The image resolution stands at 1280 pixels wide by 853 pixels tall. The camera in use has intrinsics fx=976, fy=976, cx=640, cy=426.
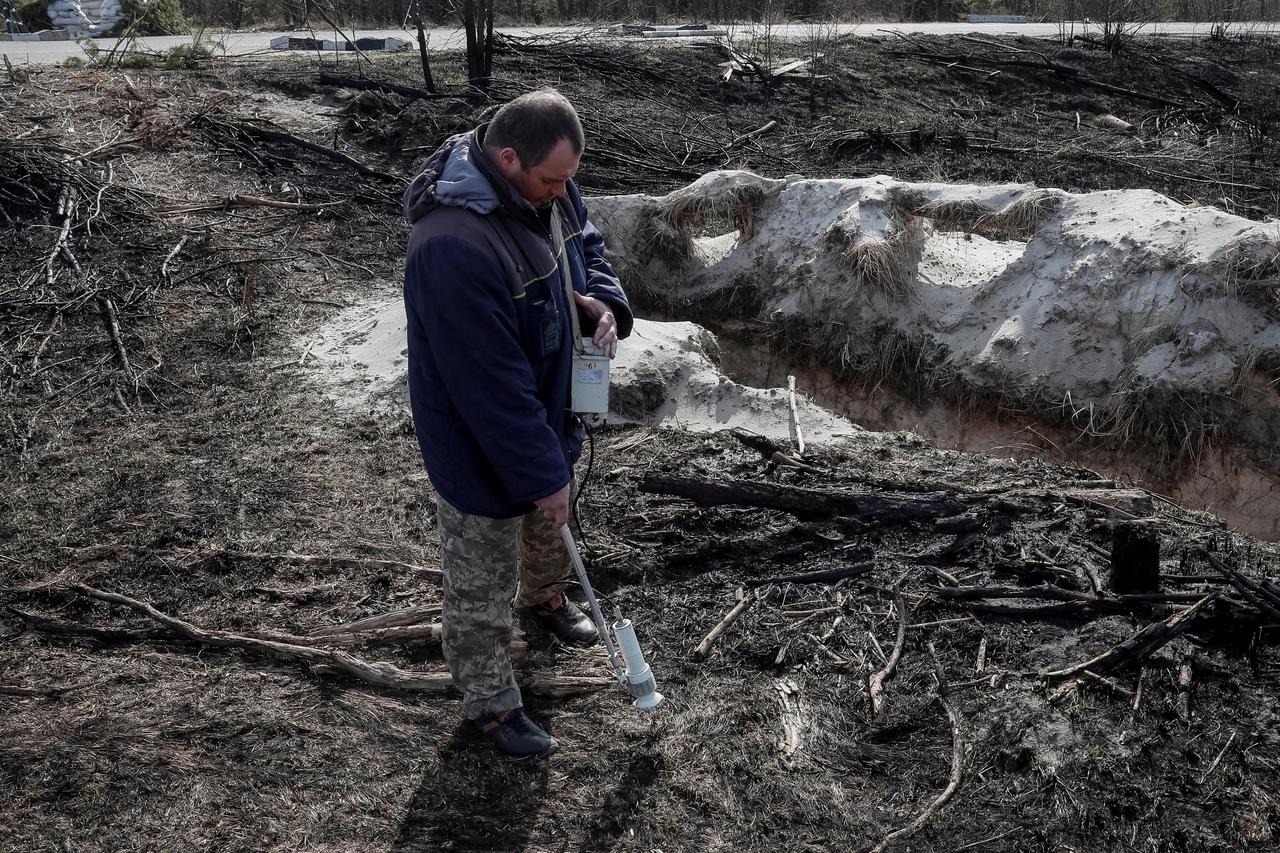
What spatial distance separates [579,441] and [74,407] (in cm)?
433

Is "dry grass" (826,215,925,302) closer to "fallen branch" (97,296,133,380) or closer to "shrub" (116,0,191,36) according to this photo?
"fallen branch" (97,296,133,380)

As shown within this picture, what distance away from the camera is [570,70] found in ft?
42.7

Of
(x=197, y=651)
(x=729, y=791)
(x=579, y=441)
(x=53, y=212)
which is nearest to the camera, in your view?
(x=729, y=791)

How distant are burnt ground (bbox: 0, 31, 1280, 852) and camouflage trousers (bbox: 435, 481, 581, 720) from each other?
9.2 inches

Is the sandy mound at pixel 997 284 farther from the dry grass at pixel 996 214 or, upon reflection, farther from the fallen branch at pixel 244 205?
the fallen branch at pixel 244 205

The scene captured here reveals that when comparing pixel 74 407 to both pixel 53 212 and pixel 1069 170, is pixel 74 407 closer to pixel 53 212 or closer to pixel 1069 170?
pixel 53 212

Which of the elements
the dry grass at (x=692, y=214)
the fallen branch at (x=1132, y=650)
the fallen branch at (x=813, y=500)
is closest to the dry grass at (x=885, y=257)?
the dry grass at (x=692, y=214)

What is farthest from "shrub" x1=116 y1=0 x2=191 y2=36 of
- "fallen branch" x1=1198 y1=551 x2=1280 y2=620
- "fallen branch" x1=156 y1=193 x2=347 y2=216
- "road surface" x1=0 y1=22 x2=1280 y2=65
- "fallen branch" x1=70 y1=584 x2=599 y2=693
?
"fallen branch" x1=1198 y1=551 x2=1280 y2=620

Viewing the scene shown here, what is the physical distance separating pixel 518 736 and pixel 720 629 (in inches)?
38.3

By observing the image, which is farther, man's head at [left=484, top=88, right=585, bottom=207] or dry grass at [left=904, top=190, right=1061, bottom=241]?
dry grass at [left=904, top=190, right=1061, bottom=241]

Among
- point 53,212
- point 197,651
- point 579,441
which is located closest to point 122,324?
point 53,212

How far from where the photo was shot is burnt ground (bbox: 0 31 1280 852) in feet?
10.2

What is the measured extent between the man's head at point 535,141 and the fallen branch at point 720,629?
1.90 m

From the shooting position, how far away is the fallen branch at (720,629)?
3805mm
